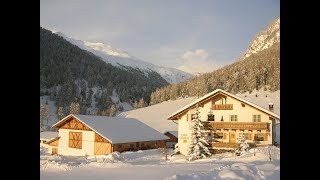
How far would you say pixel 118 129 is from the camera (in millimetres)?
35812

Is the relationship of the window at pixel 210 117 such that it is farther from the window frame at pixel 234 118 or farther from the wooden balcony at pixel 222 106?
the window frame at pixel 234 118

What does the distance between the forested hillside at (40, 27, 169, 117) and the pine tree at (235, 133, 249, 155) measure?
10156 centimetres

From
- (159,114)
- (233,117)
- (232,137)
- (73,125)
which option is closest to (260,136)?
(232,137)

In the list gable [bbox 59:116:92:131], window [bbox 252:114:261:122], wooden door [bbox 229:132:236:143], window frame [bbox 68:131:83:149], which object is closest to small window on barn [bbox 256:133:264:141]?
window [bbox 252:114:261:122]

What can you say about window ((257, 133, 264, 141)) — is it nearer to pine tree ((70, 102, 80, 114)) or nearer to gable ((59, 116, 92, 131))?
gable ((59, 116, 92, 131))

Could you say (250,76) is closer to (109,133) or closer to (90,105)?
(90,105)

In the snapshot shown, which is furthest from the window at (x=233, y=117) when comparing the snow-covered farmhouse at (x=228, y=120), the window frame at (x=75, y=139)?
the window frame at (x=75, y=139)

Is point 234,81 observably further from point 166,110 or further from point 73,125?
point 73,125

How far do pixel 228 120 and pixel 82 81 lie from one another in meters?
128

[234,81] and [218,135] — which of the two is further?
Answer: [234,81]

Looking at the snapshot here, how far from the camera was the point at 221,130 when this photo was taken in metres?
32.2
